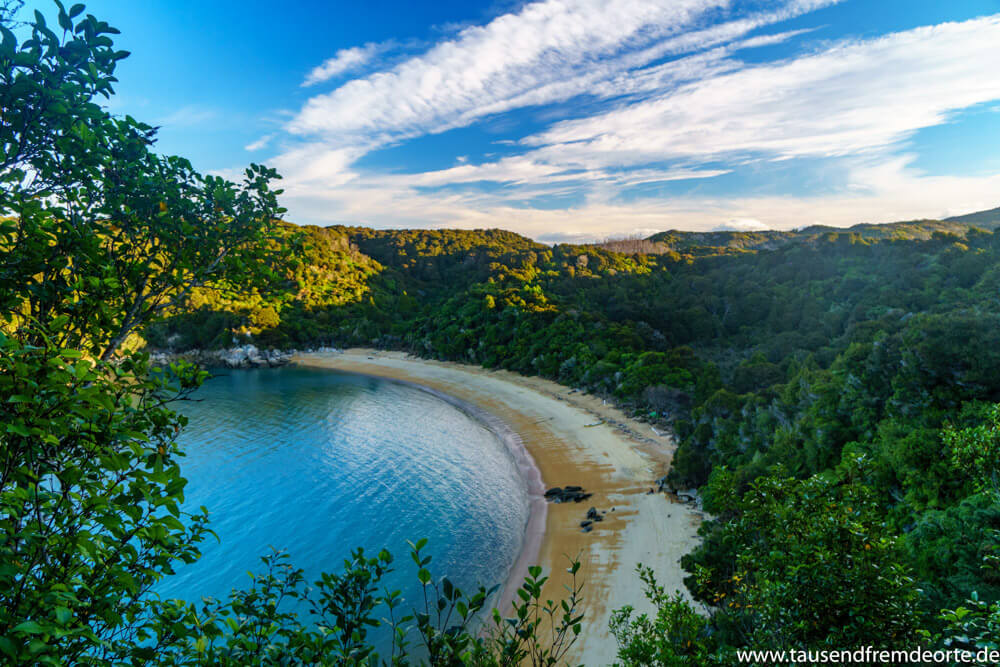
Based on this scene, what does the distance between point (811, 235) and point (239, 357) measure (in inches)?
4556

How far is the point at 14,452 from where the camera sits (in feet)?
7.18

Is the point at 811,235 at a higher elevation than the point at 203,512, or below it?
higher

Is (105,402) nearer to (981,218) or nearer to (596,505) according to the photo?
(596,505)

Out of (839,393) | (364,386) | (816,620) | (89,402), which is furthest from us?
(364,386)

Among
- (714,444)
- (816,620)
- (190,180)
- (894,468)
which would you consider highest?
(190,180)

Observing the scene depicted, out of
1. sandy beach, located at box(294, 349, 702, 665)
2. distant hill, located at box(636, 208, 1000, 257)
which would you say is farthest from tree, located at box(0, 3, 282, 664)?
distant hill, located at box(636, 208, 1000, 257)

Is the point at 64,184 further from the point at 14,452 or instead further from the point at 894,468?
the point at 894,468

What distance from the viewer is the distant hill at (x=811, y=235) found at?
70562 mm

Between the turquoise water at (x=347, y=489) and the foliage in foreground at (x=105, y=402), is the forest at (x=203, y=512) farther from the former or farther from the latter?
the turquoise water at (x=347, y=489)

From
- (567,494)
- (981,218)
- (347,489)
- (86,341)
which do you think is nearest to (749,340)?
(567,494)

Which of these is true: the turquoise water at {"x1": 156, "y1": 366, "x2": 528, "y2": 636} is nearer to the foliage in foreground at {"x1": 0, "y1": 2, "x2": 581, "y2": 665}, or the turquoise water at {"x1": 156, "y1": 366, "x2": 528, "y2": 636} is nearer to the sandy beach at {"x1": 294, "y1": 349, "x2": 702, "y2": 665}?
the sandy beach at {"x1": 294, "y1": 349, "x2": 702, "y2": 665}

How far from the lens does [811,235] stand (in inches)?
3696

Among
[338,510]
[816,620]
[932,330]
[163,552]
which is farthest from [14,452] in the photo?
[338,510]

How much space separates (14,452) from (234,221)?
319 cm
